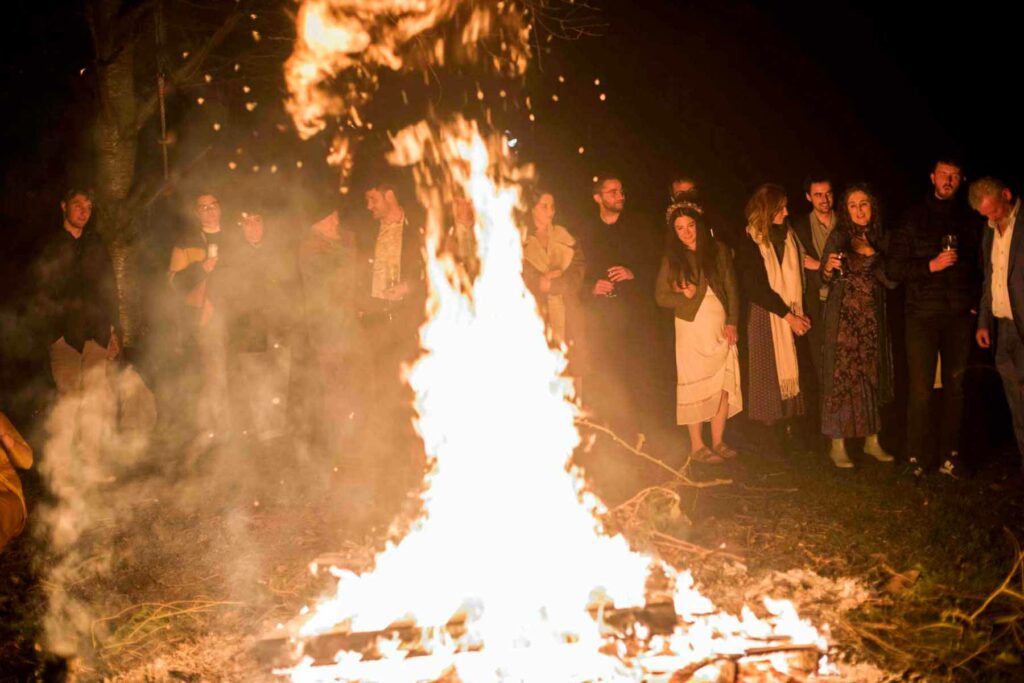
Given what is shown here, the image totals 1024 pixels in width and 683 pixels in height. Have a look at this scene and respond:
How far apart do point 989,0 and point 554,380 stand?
828 cm

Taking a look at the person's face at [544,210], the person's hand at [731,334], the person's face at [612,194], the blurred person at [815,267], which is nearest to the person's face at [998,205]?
the blurred person at [815,267]

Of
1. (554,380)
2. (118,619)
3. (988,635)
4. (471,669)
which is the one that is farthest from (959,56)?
(118,619)

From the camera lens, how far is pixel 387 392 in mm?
8398

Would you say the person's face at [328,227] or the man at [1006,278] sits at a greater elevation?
the person's face at [328,227]

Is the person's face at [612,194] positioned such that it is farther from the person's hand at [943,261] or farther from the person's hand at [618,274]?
the person's hand at [943,261]

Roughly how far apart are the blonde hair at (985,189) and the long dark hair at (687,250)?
202cm

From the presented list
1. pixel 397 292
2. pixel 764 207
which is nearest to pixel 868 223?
pixel 764 207

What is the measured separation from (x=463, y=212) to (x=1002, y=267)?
4072 mm

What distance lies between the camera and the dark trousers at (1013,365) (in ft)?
21.8

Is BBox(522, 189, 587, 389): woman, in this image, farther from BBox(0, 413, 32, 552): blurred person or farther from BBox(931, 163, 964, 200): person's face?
BBox(0, 413, 32, 552): blurred person

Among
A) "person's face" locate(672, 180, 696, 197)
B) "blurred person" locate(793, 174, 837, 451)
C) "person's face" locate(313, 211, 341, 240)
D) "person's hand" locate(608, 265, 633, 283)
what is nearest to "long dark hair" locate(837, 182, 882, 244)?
"blurred person" locate(793, 174, 837, 451)

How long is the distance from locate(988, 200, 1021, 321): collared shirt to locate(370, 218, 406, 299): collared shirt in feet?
15.6

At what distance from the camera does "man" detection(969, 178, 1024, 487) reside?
6.55 metres

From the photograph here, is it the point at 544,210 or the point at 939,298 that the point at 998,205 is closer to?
the point at 939,298
